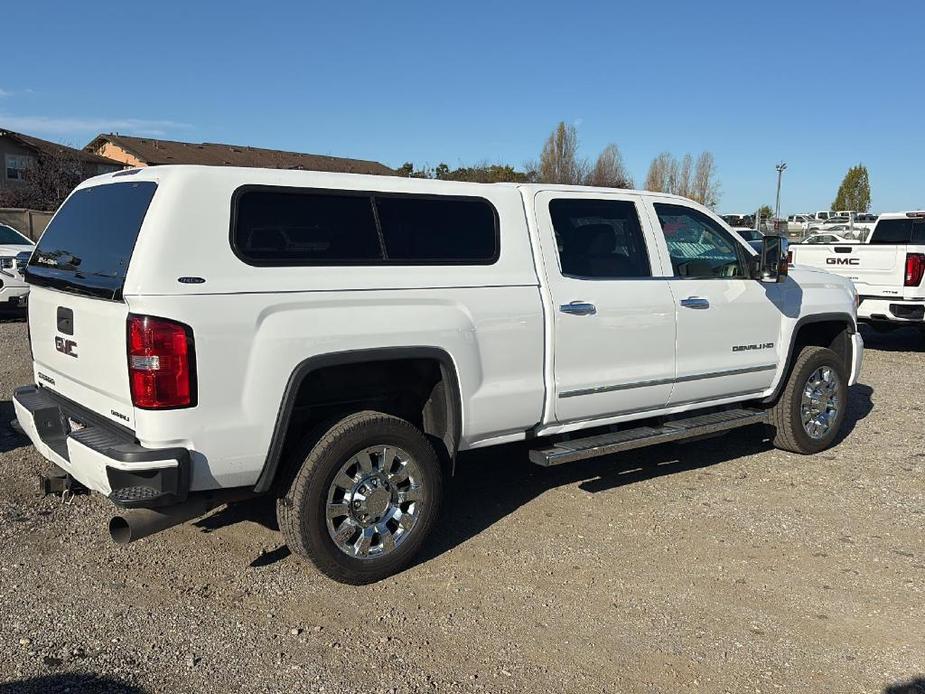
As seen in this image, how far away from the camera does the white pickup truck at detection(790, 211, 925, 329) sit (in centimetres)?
1052

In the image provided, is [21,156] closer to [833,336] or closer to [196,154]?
[196,154]

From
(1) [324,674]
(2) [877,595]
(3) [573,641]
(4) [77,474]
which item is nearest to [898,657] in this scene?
(2) [877,595]

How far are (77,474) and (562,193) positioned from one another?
3064 mm

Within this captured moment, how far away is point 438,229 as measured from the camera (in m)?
4.30

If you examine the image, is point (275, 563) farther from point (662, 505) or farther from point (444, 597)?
point (662, 505)

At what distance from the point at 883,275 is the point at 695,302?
6.89 meters

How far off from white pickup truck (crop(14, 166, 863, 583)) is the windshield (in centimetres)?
1039

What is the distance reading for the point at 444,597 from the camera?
155 inches

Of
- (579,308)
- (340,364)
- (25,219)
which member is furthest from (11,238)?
(579,308)

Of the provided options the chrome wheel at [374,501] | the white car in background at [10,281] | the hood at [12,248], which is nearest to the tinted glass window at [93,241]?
the chrome wheel at [374,501]

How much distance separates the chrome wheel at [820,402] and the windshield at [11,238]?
12.5 m

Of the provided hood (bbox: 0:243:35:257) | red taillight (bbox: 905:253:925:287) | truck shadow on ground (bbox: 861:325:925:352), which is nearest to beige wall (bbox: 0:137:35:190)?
hood (bbox: 0:243:35:257)

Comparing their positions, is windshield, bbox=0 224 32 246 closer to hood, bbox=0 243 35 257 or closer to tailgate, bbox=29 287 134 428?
hood, bbox=0 243 35 257

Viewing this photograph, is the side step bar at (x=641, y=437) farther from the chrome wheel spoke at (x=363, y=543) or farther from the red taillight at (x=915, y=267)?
the red taillight at (x=915, y=267)
